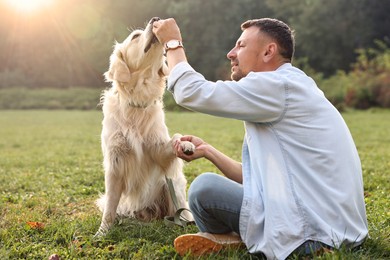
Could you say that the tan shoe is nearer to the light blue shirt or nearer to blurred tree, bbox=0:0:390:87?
the light blue shirt

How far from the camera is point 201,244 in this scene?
2859mm

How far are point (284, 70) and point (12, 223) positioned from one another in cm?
A: 253

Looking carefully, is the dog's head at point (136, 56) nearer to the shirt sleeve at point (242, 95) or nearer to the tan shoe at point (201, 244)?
the shirt sleeve at point (242, 95)

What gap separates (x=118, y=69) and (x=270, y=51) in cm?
159

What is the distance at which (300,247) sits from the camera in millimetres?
2555

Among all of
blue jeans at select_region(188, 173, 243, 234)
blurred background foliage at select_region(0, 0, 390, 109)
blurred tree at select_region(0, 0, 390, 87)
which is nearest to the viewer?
blue jeans at select_region(188, 173, 243, 234)

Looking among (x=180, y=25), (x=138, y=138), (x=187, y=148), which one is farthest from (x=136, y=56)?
(x=180, y=25)

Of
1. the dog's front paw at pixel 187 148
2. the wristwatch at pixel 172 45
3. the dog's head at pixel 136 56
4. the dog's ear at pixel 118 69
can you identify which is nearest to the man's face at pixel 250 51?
the wristwatch at pixel 172 45

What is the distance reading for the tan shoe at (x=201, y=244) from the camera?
9.36 feet

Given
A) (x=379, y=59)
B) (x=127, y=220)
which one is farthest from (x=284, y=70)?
(x=379, y=59)

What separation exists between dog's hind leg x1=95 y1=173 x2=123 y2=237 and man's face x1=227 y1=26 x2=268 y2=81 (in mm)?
1487

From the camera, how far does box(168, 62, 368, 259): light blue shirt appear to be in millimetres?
2502

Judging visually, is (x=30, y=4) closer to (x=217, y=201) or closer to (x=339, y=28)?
(x=339, y=28)

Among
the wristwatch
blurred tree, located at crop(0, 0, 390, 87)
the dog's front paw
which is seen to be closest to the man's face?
the wristwatch
